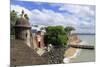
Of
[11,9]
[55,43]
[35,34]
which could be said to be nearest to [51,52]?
[55,43]

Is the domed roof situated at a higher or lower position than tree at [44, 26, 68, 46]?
higher

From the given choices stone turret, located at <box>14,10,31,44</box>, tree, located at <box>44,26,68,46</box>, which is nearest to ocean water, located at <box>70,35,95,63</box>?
tree, located at <box>44,26,68,46</box>

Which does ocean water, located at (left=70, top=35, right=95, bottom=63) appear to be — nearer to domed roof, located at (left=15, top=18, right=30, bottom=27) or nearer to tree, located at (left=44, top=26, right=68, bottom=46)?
tree, located at (left=44, top=26, right=68, bottom=46)

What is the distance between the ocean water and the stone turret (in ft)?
1.88

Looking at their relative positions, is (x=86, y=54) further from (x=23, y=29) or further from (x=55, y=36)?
(x=23, y=29)

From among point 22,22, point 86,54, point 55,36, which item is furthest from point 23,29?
point 86,54

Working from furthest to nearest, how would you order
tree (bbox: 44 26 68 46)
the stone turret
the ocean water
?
1. the ocean water
2. tree (bbox: 44 26 68 46)
3. the stone turret

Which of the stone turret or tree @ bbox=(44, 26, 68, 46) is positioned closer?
the stone turret

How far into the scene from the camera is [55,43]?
92.1 inches

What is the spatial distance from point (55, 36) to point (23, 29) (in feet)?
1.17

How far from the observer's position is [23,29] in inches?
87.4

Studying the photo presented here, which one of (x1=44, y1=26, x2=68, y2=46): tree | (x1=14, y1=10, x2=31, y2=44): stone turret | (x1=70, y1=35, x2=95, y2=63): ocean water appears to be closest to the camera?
(x1=14, y1=10, x2=31, y2=44): stone turret

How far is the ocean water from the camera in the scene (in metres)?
2.43

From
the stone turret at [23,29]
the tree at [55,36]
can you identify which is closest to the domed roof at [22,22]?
the stone turret at [23,29]
